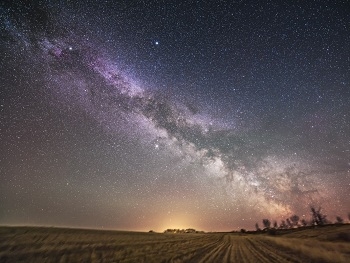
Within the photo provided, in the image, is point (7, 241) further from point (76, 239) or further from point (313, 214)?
point (313, 214)

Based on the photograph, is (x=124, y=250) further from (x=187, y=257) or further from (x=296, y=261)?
(x=296, y=261)

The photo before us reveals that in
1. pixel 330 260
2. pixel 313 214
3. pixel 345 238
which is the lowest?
pixel 330 260

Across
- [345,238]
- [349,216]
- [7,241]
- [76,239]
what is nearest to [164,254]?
[76,239]

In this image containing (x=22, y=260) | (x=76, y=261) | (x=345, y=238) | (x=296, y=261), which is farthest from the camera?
(x=345, y=238)

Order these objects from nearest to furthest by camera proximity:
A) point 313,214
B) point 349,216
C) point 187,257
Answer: point 187,257, point 313,214, point 349,216

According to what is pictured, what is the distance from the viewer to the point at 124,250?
53.9 feet

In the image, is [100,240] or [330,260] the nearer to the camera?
[330,260]

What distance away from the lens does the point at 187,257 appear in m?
17.6

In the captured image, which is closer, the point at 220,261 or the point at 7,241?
the point at 7,241

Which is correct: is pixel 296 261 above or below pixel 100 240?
below

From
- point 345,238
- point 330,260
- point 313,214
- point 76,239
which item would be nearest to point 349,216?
point 313,214

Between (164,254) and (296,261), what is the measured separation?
869 cm

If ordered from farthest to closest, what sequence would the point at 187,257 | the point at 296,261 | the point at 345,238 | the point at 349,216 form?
the point at 349,216 → the point at 345,238 → the point at 187,257 → the point at 296,261

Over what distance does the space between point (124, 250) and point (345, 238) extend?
43.3m
